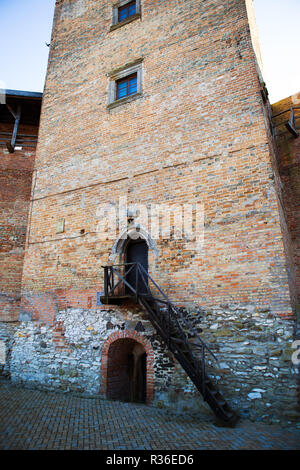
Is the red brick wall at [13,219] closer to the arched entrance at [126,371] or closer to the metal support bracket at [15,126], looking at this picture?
the metal support bracket at [15,126]

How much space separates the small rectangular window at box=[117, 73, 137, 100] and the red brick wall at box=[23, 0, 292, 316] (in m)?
0.47

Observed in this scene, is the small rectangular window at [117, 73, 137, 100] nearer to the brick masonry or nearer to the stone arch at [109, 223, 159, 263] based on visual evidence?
the brick masonry

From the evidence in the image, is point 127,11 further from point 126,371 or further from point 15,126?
point 126,371

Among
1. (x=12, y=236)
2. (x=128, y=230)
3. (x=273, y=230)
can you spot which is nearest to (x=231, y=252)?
(x=273, y=230)

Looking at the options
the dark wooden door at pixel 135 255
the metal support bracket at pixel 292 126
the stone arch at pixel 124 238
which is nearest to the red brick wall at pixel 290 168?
the metal support bracket at pixel 292 126

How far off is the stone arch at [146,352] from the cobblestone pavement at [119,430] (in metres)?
0.41

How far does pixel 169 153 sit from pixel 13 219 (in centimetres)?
624

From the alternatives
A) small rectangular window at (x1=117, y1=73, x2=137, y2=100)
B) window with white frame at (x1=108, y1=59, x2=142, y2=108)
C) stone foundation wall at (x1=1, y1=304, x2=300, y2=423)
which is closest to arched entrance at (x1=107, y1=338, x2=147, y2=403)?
stone foundation wall at (x1=1, y1=304, x2=300, y2=423)

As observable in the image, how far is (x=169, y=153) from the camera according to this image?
25.1 feet

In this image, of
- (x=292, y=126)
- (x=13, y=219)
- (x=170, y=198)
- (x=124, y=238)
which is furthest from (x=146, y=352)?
(x=292, y=126)

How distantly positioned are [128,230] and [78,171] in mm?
2868

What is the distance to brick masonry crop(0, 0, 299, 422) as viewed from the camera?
5.79m

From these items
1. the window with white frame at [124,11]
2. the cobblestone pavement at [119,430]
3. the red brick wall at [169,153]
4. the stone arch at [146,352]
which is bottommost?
the cobblestone pavement at [119,430]

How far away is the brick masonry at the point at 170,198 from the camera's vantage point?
5.79m
